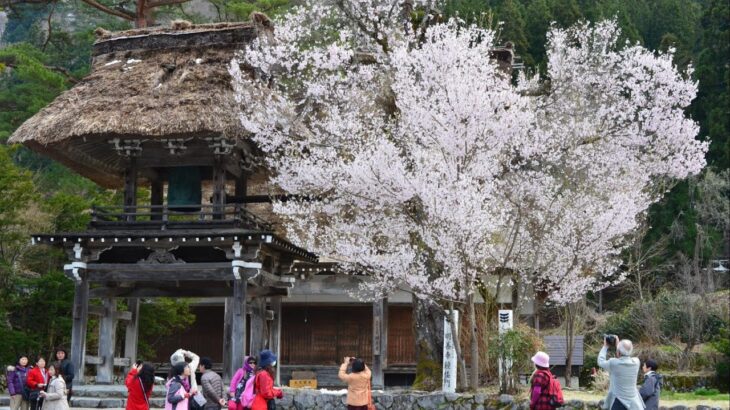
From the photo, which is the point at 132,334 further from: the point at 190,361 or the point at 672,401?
the point at 672,401

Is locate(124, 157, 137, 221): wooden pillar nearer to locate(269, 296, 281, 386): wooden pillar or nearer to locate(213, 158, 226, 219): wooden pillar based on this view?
locate(213, 158, 226, 219): wooden pillar

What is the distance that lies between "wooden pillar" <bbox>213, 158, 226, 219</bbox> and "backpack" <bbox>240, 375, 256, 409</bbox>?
8417 mm

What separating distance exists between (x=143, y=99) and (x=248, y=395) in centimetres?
1026

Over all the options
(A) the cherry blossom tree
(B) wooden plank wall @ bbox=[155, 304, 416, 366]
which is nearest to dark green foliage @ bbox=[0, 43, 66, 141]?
(B) wooden plank wall @ bbox=[155, 304, 416, 366]

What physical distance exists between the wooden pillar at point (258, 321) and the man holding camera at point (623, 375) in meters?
12.2

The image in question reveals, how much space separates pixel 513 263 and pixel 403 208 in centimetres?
215

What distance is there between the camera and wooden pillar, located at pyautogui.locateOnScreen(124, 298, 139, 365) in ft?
65.4

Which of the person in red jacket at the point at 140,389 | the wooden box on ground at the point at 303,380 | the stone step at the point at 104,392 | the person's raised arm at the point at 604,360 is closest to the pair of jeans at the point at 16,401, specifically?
the stone step at the point at 104,392

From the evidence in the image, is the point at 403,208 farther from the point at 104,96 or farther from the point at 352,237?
the point at 104,96

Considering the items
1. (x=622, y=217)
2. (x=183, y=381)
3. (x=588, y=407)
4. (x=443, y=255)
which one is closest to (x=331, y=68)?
(x=443, y=255)

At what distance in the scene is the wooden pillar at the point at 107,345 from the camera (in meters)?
17.7

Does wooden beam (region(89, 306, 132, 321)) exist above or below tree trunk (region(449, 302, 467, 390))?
above

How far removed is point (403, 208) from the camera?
15594 mm

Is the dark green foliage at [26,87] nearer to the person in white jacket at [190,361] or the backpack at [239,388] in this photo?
the person in white jacket at [190,361]
